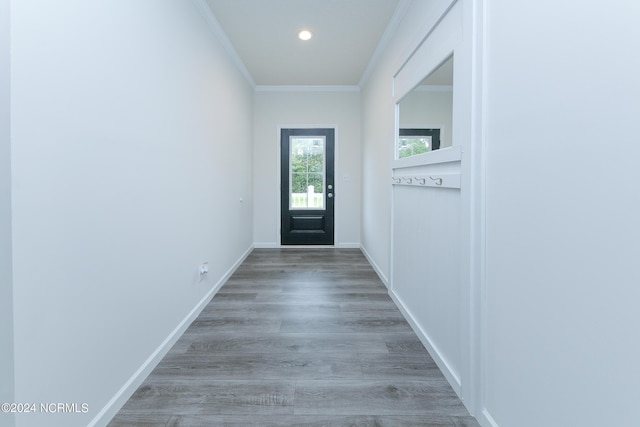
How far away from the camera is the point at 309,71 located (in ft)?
14.9

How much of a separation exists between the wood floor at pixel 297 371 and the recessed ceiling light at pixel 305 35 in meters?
2.51

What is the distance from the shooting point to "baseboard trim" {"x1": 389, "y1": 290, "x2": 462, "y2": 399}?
5.72 feet

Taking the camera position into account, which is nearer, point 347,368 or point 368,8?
point 347,368

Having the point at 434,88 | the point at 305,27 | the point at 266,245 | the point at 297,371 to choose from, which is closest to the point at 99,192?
the point at 297,371

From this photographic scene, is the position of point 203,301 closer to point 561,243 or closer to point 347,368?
point 347,368

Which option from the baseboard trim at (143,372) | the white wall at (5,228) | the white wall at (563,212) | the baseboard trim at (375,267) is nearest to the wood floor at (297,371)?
the baseboard trim at (143,372)

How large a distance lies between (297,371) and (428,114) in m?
1.76

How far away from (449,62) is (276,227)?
3.98 m

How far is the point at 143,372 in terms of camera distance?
1.82 meters

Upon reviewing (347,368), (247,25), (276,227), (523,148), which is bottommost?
(347,368)

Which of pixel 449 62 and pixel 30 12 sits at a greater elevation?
pixel 449 62

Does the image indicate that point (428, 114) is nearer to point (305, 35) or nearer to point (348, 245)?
point (305, 35)

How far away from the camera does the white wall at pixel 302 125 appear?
5301 mm

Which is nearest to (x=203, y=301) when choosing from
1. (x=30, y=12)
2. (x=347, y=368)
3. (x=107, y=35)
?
(x=347, y=368)
